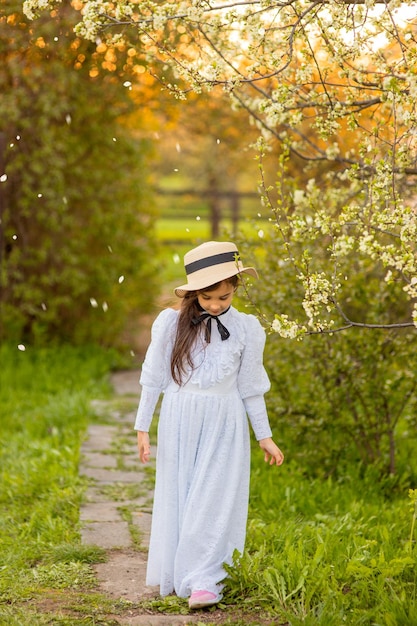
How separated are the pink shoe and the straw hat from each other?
1.19 metres

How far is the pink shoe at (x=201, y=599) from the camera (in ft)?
11.3

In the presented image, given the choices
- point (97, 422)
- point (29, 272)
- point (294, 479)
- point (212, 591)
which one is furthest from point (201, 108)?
point (212, 591)

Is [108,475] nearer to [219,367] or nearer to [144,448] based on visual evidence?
[144,448]

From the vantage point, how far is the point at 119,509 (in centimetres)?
486

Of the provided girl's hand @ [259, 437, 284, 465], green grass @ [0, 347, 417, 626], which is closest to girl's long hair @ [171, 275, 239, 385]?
girl's hand @ [259, 437, 284, 465]

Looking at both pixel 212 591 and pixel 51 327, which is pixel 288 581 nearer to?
pixel 212 591

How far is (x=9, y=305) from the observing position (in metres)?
8.59

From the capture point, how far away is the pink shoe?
3.45 m

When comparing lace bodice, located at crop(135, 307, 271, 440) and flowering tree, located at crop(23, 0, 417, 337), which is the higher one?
flowering tree, located at crop(23, 0, 417, 337)

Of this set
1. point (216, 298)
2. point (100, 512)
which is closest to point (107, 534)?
point (100, 512)

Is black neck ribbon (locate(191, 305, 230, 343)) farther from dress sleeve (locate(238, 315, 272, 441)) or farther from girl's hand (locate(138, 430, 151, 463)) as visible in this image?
girl's hand (locate(138, 430, 151, 463))

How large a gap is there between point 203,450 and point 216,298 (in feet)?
2.02

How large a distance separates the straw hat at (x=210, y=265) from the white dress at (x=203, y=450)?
190mm

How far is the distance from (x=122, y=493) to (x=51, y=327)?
Answer: 413 centimetres
